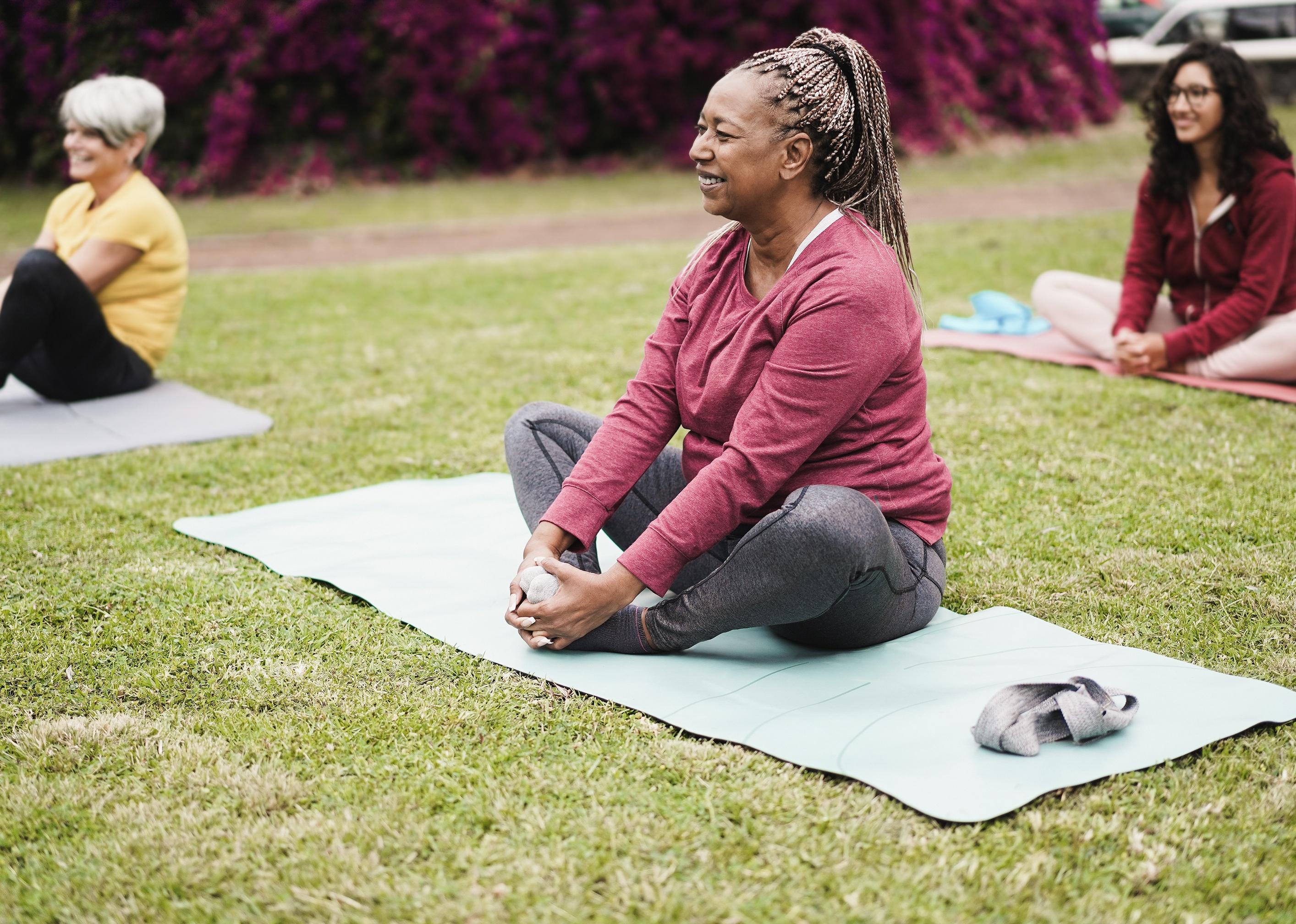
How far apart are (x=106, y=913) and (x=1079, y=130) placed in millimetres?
17567

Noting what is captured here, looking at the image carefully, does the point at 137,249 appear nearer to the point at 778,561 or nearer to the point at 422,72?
the point at 778,561

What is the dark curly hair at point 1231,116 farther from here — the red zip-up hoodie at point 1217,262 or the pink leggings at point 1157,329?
the pink leggings at point 1157,329

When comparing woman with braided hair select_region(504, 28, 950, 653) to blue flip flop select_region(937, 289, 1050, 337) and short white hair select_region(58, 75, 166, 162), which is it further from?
blue flip flop select_region(937, 289, 1050, 337)

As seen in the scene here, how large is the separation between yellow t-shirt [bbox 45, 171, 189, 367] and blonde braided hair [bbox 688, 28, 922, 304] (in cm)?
333

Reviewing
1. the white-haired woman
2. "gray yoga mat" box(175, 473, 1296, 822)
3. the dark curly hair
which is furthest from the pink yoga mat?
the white-haired woman

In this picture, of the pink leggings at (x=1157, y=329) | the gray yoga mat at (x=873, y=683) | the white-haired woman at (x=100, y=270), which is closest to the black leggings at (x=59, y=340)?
the white-haired woman at (x=100, y=270)

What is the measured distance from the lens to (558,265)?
886cm

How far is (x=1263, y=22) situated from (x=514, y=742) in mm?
20966

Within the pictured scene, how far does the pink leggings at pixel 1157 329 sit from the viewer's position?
4.93m

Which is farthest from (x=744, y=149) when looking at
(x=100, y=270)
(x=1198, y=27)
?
(x=1198, y=27)

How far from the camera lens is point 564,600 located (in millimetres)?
2641

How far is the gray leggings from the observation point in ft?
7.90

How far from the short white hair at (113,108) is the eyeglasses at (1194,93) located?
3.99 metres

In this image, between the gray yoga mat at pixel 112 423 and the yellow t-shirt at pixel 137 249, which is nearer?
the gray yoga mat at pixel 112 423
